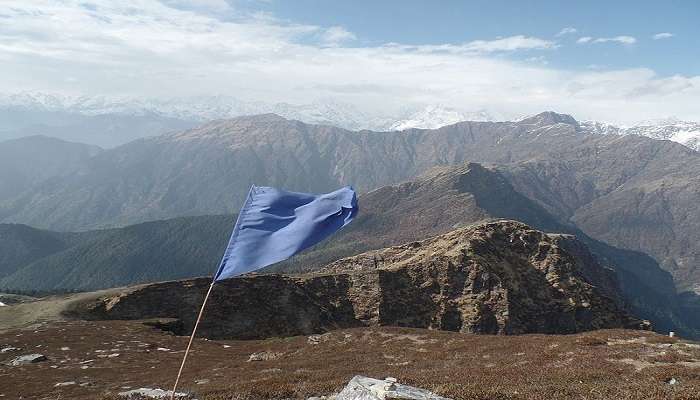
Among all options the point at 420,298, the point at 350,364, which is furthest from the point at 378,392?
the point at 420,298

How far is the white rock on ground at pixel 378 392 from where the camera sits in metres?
14.1

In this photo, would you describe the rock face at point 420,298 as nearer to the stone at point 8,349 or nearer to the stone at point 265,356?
the stone at point 8,349

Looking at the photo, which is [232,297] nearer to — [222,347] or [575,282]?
[222,347]

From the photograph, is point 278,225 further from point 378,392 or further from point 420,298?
point 420,298

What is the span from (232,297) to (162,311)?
11.7 meters

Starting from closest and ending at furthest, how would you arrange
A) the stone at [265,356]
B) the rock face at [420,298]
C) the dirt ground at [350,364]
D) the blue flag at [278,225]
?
→ the blue flag at [278,225] → the dirt ground at [350,364] → the stone at [265,356] → the rock face at [420,298]

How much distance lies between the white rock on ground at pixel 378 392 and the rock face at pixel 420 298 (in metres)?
70.0

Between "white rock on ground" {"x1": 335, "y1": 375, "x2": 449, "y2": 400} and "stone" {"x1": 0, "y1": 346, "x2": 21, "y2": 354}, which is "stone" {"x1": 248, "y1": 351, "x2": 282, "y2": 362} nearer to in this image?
"stone" {"x1": 0, "y1": 346, "x2": 21, "y2": 354}

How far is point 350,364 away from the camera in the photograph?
33219 mm

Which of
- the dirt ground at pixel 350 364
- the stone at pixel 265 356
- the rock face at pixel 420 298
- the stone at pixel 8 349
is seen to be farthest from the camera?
the rock face at pixel 420 298

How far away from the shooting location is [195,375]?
32438mm

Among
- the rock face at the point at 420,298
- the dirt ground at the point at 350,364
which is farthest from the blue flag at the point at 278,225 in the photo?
the rock face at the point at 420,298

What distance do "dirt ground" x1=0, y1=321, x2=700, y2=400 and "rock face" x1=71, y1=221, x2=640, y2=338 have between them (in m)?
23.5

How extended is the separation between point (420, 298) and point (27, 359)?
6735 centimetres
